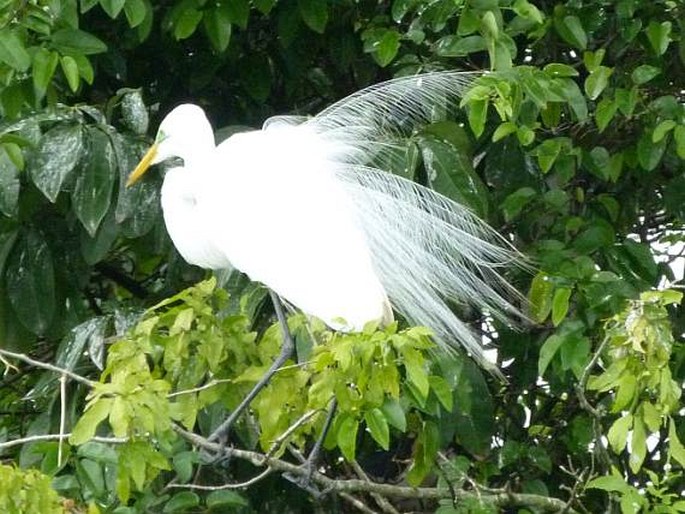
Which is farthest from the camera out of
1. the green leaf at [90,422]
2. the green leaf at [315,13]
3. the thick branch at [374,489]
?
the green leaf at [315,13]

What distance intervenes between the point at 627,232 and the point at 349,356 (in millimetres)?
1563

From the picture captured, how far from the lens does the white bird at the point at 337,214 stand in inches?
114

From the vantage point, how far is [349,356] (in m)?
2.30

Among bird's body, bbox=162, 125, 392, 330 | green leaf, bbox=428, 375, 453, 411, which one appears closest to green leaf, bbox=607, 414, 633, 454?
green leaf, bbox=428, 375, 453, 411

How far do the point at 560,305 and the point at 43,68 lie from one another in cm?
104

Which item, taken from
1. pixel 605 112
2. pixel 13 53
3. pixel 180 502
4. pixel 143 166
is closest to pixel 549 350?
pixel 605 112

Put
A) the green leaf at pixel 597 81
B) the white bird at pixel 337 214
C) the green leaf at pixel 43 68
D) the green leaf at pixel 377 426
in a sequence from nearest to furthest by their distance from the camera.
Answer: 1. the green leaf at pixel 377 426
2. the green leaf at pixel 43 68
3. the white bird at pixel 337 214
4. the green leaf at pixel 597 81

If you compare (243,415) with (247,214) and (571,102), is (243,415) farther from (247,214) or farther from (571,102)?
(571,102)

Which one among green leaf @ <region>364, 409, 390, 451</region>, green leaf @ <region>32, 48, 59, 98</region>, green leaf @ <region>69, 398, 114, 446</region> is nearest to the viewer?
green leaf @ <region>69, 398, 114, 446</region>

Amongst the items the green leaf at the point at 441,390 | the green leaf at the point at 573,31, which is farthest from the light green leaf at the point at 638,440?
the green leaf at the point at 573,31

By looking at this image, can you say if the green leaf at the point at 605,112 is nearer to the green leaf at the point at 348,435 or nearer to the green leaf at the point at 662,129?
the green leaf at the point at 662,129

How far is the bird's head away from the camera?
3018mm

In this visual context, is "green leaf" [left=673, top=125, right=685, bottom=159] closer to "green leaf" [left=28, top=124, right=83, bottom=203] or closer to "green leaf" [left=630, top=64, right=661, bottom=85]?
"green leaf" [left=630, top=64, right=661, bottom=85]

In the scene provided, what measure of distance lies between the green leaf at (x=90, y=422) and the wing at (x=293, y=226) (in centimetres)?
54
